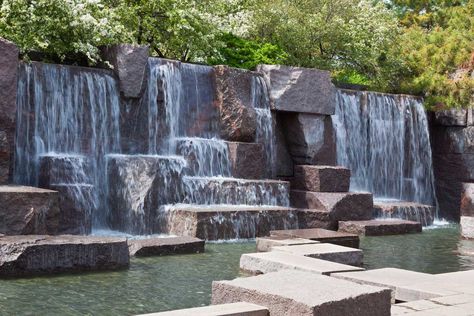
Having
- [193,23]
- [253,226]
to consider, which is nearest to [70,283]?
[253,226]

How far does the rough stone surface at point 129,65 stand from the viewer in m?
13.4

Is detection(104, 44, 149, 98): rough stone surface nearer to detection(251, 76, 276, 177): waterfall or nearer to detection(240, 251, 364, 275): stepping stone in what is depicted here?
detection(251, 76, 276, 177): waterfall

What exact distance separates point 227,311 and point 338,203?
9.43m

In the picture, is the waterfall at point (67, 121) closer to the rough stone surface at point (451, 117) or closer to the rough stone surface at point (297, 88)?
the rough stone surface at point (297, 88)

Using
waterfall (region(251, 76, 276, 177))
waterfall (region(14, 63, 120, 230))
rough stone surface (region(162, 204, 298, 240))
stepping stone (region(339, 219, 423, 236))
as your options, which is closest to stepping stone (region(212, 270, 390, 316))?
rough stone surface (region(162, 204, 298, 240))

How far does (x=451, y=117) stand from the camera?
19.2m

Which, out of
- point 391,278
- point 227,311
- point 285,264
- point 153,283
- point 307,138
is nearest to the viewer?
point 227,311

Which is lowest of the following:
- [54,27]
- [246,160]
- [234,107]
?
[246,160]

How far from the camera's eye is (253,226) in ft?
39.4

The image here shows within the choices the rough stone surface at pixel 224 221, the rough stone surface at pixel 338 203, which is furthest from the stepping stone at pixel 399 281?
the rough stone surface at pixel 338 203

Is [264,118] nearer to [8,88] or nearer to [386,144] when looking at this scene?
[386,144]

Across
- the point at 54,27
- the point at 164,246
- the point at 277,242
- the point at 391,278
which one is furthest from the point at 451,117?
the point at 391,278

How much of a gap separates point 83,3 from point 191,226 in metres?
5.62

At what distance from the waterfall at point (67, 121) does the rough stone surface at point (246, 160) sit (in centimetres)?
215
